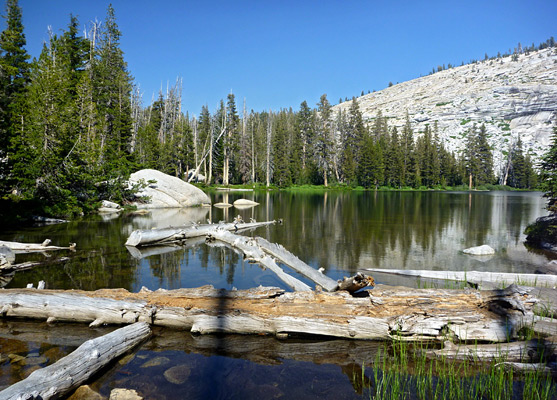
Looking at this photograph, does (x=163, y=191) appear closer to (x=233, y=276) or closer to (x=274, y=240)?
(x=274, y=240)

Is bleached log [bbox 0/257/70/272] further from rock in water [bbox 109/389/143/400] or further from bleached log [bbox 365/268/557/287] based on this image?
bleached log [bbox 365/268/557/287]

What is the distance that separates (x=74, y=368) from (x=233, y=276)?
5.60 m

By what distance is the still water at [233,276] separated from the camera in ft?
14.6

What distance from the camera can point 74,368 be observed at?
409 centimetres

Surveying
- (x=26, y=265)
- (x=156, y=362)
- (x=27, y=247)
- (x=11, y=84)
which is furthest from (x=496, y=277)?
(x=11, y=84)

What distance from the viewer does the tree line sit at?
18281 mm

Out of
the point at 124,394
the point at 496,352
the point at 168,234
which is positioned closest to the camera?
the point at 124,394

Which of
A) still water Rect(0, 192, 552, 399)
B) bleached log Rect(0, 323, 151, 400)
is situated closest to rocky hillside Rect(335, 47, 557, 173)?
still water Rect(0, 192, 552, 399)

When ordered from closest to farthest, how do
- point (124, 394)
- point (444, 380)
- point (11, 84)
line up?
1. point (124, 394)
2. point (444, 380)
3. point (11, 84)

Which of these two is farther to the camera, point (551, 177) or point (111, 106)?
point (111, 106)

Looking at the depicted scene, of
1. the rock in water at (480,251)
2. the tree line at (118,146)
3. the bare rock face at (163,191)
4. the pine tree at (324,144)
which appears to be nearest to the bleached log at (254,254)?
the rock in water at (480,251)

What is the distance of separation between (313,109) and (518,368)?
83.3 m

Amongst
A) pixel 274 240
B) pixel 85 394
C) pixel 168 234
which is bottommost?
pixel 85 394

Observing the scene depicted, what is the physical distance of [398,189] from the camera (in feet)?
249
